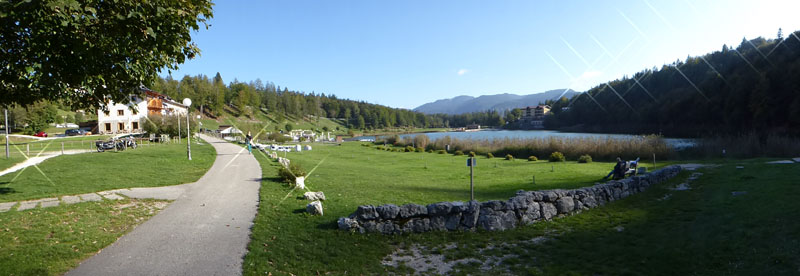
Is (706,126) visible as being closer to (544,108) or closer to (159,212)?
(159,212)

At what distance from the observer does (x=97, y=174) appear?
613 inches

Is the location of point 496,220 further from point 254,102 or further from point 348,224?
point 254,102

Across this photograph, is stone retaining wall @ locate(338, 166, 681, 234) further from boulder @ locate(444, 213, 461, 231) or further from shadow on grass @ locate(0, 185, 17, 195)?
shadow on grass @ locate(0, 185, 17, 195)

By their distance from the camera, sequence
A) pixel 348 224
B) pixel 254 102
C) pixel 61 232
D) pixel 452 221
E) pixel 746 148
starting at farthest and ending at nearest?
1. pixel 254 102
2. pixel 746 148
3. pixel 452 221
4. pixel 348 224
5. pixel 61 232

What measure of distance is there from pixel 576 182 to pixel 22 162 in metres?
29.5

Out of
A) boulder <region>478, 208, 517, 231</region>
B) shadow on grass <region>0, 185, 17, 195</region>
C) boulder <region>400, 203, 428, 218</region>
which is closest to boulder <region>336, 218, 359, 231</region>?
boulder <region>400, 203, 428, 218</region>

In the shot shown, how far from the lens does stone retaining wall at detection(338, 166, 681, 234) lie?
8.94 metres

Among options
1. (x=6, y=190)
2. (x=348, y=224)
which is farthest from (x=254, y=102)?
(x=348, y=224)

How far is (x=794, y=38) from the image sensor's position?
6519 centimetres

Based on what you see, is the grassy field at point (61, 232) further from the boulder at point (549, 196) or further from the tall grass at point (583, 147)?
the tall grass at point (583, 147)

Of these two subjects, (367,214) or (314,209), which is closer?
(367,214)

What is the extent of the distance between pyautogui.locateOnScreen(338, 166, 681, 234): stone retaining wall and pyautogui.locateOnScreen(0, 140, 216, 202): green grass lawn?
1004 centimetres

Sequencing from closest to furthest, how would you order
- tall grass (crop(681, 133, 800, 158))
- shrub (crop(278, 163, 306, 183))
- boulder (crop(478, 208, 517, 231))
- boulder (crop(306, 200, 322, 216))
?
boulder (crop(478, 208, 517, 231))
boulder (crop(306, 200, 322, 216))
shrub (crop(278, 163, 306, 183))
tall grass (crop(681, 133, 800, 158))

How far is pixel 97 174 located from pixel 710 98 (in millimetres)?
100888
